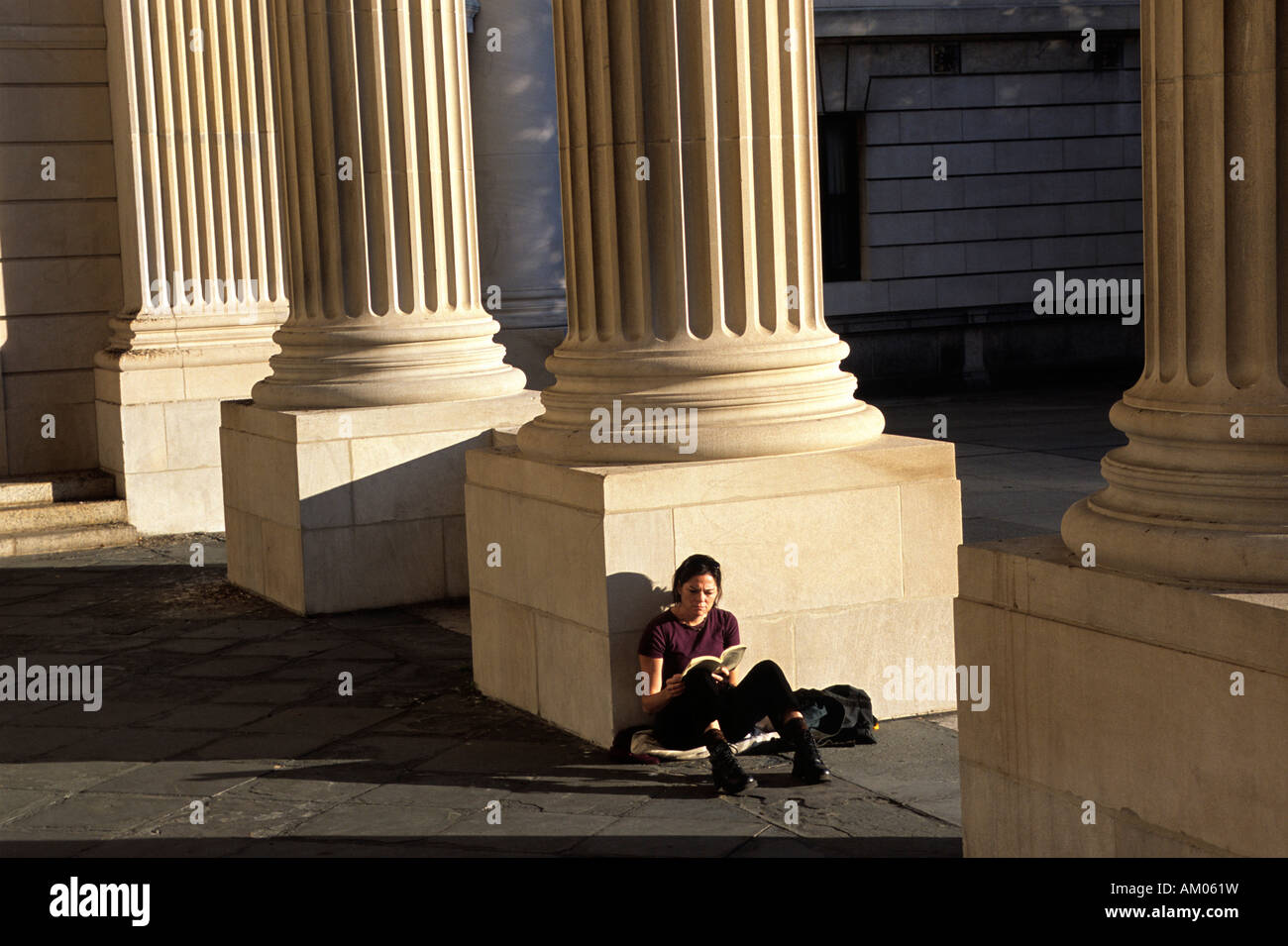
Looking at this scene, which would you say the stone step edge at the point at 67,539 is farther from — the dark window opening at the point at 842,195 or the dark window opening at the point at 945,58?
the dark window opening at the point at 945,58

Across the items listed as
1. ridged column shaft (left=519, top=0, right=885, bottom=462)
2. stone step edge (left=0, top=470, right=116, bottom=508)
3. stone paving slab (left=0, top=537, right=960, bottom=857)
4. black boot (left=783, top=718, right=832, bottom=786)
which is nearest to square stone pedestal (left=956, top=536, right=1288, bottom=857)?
stone paving slab (left=0, top=537, right=960, bottom=857)

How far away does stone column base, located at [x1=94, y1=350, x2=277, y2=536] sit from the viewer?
13836mm

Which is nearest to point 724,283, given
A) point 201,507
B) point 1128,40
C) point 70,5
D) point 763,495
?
point 763,495

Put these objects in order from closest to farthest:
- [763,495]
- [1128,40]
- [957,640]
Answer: [957,640] → [763,495] → [1128,40]

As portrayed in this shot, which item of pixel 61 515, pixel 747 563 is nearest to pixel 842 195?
pixel 61 515

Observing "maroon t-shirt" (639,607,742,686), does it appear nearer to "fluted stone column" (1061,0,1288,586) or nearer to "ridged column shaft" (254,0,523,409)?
"fluted stone column" (1061,0,1288,586)

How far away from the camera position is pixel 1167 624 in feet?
15.0

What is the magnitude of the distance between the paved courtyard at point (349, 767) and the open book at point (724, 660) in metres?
0.40

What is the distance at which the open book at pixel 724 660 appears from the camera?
274 inches

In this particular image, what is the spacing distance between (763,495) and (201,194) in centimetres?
833

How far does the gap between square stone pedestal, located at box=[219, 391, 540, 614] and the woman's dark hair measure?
13.0ft

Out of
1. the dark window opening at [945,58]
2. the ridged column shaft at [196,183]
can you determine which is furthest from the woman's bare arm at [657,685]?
the dark window opening at [945,58]

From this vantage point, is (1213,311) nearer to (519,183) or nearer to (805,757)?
(805,757)
